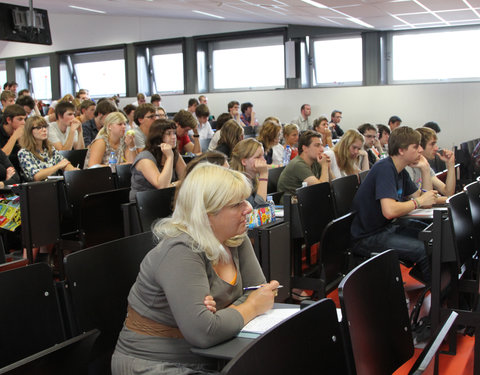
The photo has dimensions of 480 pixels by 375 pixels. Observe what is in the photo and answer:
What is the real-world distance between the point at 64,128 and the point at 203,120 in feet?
9.82

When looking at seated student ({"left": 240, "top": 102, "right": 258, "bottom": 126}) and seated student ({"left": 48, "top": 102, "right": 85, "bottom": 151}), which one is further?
seated student ({"left": 240, "top": 102, "right": 258, "bottom": 126})

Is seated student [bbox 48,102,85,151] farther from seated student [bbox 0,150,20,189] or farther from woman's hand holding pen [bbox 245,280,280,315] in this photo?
woman's hand holding pen [bbox 245,280,280,315]

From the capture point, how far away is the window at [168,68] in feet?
45.3

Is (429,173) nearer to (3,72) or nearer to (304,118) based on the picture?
(304,118)

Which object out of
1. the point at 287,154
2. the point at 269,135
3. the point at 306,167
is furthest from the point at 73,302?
the point at 287,154

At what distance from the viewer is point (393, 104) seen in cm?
1101

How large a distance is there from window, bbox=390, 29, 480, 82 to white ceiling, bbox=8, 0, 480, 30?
631 mm

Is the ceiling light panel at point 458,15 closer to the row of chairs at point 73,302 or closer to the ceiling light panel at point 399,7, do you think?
the ceiling light panel at point 399,7

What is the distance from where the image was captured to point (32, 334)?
1761 mm

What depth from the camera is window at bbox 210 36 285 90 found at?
1262 centimetres

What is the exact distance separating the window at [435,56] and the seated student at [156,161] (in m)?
8.31

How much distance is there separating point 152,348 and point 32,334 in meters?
0.40

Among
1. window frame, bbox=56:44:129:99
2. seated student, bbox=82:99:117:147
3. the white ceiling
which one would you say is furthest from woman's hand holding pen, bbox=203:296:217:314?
window frame, bbox=56:44:129:99

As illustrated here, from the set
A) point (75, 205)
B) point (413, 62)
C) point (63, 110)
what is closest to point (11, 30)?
point (63, 110)
